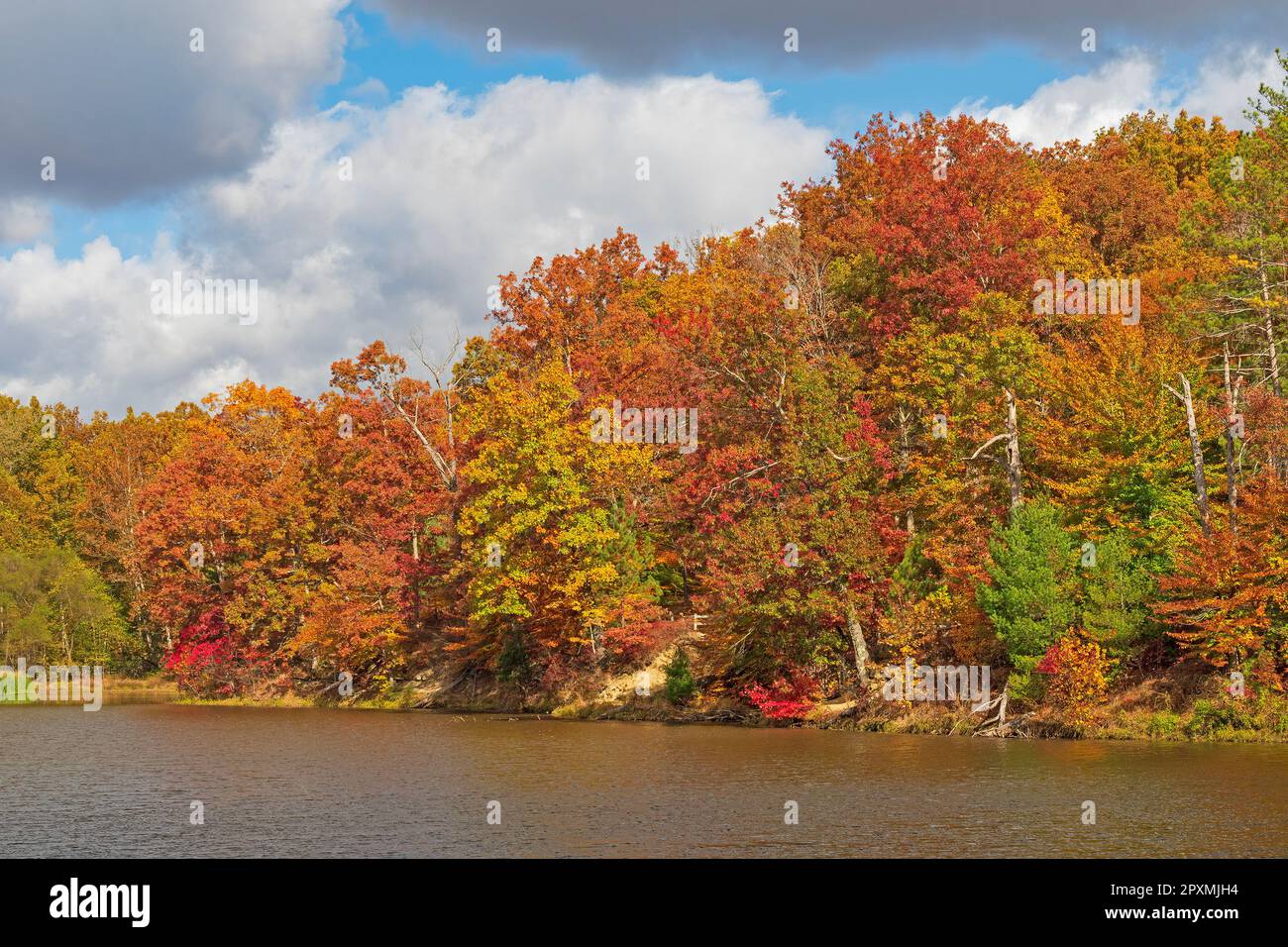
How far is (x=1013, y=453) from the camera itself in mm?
48625

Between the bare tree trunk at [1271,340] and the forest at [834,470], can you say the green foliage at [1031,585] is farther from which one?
the bare tree trunk at [1271,340]

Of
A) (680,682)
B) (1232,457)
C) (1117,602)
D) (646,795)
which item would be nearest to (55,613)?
(680,682)

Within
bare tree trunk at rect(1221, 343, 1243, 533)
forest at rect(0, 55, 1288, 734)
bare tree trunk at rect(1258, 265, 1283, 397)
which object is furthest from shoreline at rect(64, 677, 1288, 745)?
bare tree trunk at rect(1258, 265, 1283, 397)

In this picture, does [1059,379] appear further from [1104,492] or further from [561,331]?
[561,331]

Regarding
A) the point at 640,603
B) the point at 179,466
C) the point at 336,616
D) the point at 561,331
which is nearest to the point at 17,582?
the point at 179,466

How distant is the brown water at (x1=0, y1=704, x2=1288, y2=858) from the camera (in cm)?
2466

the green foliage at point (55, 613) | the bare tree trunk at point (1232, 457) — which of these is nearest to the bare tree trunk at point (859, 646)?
the bare tree trunk at point (1232, 457)

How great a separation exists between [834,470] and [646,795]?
67.7ft

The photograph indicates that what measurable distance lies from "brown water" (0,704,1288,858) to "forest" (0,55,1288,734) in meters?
4.93

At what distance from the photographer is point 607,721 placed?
2103 inches

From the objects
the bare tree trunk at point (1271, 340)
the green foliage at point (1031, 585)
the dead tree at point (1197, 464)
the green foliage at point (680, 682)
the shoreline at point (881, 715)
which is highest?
the bare tree trunk at point (1271, 340)

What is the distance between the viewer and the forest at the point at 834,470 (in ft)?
139

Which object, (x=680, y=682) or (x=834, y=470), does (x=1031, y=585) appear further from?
(x=680, y=682)

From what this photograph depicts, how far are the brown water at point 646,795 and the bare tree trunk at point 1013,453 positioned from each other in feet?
35.5
